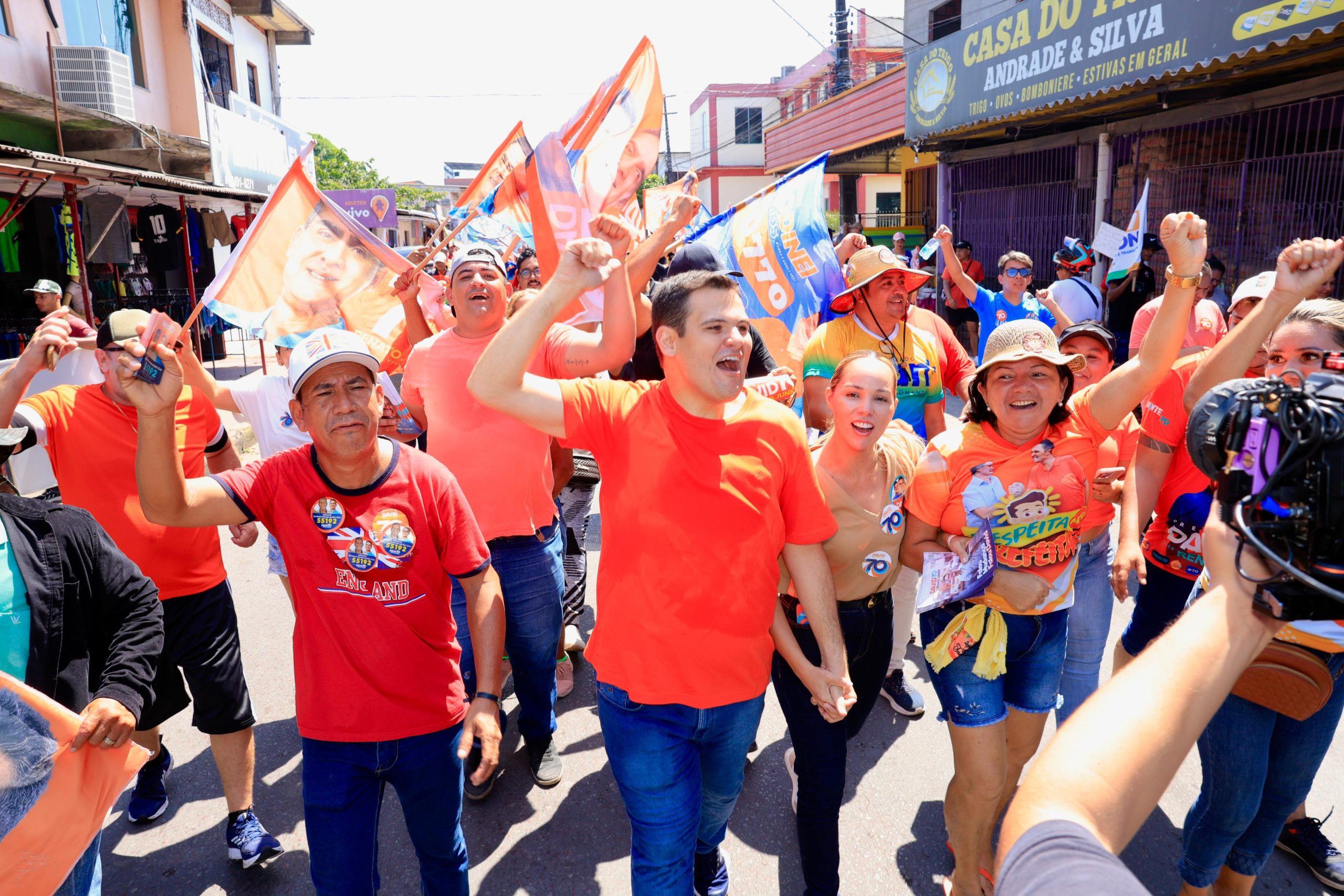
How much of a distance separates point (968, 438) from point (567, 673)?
2596 millimetres

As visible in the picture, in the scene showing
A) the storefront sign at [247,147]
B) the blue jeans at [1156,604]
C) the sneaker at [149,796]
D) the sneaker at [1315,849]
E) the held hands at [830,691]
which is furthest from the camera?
the storefront sign at [247,147]

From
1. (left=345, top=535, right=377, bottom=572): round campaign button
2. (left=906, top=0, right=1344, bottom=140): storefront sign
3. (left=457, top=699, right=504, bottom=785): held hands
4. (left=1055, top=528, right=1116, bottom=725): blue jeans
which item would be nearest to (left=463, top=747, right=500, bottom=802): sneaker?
(left=457, top=699, right=504, bottom=785): held hands

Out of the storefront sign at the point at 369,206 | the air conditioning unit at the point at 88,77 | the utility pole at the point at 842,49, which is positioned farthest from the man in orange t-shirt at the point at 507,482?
the utility pole at the point at 842,49

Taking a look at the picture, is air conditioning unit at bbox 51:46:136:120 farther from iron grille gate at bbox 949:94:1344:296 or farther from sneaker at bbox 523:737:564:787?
iron grille gate at bbox 949:94:1344:296

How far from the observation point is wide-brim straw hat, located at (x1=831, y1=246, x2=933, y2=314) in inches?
164

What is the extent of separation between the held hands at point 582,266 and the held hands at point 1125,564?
82.5 inches

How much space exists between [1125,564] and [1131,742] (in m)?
2.20

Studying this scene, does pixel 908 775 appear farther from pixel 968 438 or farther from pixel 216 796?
pixel 216 796

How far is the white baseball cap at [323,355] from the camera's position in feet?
8.08

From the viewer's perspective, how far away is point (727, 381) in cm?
238

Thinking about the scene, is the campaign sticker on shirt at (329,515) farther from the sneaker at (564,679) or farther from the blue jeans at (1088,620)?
the blue jeans at (1088,620)

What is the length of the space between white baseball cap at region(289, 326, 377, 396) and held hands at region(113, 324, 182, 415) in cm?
30

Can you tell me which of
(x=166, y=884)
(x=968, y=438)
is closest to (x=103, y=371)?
(x=166, y=884)

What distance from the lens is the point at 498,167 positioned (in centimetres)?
595
